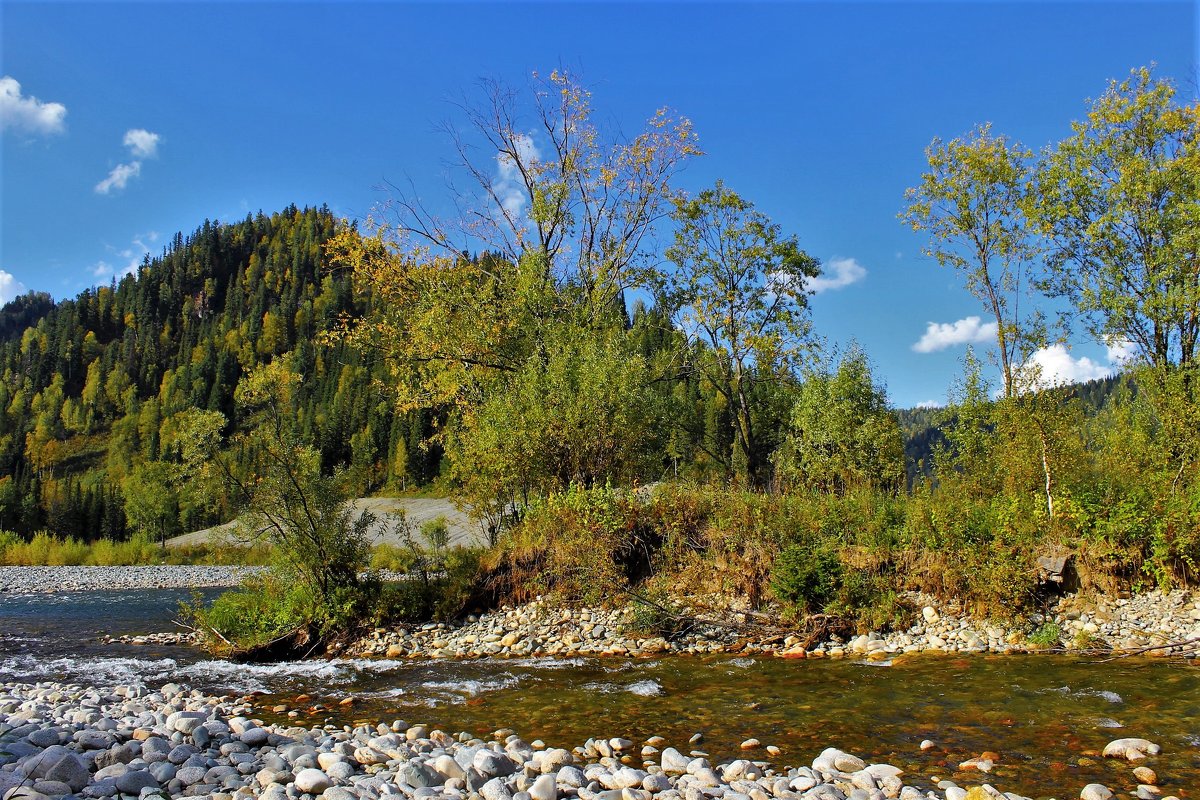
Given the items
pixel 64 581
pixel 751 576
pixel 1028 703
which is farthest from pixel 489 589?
pixel 64 581

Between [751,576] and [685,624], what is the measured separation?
2.04 metres

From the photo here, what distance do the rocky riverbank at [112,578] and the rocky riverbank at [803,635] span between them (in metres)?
22.5

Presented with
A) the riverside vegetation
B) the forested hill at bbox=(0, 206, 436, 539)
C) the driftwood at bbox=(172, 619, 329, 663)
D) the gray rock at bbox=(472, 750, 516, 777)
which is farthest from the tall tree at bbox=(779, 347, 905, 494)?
the forested hill at bbox=(0, 206, 436, 539)

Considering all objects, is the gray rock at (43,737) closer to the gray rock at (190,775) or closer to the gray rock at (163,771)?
the gray rock at (163,771)

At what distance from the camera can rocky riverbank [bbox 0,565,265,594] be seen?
40062 mm

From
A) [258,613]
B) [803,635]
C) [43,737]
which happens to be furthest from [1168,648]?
[258,613]

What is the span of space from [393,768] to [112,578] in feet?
167

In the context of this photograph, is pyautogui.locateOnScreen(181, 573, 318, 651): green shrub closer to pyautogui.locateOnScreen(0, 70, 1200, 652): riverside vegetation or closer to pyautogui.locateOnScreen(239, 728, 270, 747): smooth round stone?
pyautogui.locateOnScreen(0, 70, 1200, 652): riverside vegetation

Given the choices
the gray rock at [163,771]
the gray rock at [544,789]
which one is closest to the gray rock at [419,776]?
the gray rock at [544,789]

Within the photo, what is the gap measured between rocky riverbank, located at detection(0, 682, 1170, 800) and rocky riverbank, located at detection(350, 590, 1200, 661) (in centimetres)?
611

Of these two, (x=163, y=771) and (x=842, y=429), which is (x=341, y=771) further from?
(x=842, y=429)

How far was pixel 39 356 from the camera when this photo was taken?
7628 inches

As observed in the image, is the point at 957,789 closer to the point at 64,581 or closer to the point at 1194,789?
the point at 1194,789

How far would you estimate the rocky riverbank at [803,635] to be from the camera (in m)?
13.0
